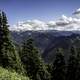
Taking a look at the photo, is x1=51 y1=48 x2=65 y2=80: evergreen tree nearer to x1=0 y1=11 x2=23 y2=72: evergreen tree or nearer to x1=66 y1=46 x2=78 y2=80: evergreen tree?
x1=66 y1=46 x2=78 y2=80: evergreen tree

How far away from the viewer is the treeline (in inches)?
1972

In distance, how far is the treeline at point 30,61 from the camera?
50.1 metres

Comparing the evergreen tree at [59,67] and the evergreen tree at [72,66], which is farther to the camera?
the evergreen tree at [72,66]

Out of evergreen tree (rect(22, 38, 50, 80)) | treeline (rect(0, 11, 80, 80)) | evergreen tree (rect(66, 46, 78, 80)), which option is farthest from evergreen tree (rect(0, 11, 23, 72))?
evergreen tree (rect(66, 46, 78, 80))

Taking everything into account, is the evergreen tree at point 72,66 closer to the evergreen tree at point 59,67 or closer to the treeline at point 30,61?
the treeline at point 30,61

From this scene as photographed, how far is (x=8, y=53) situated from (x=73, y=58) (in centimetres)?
2842

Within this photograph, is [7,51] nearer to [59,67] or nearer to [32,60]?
[32,60]

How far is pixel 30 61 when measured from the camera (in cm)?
6681

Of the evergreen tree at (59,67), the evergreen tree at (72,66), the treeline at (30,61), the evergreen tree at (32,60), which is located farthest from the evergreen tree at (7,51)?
the evergreen tree at (72,66)

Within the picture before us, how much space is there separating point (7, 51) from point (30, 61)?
1570cm

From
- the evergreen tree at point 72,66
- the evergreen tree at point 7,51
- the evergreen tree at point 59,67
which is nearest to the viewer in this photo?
the evergreen tree at point 7,51

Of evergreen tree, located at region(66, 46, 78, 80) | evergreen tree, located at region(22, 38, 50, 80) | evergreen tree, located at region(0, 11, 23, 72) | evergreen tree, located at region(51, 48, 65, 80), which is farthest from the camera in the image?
evergreen tree, located at region(66, 46, 78, 80)

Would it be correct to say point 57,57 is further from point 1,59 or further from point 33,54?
point 1,59

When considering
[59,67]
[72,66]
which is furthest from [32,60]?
[72,66]
